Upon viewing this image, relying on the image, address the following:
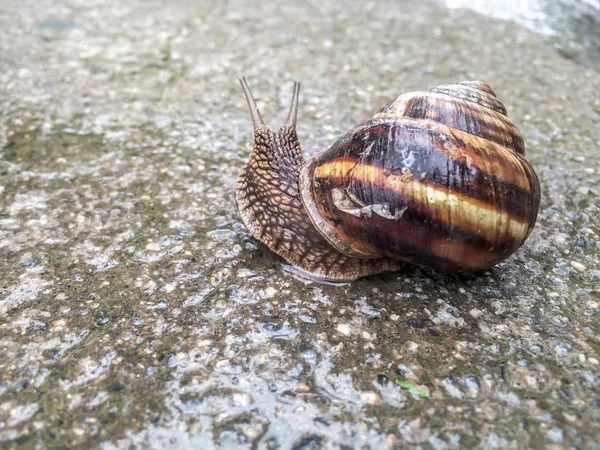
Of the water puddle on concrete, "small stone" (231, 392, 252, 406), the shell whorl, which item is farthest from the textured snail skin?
the water puddle on concrete

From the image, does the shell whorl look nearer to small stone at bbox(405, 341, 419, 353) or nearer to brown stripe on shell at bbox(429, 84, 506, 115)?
brown stripe on shell at bbox(429, 84, 506, 115)

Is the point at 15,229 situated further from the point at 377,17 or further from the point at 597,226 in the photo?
the point at 377,17

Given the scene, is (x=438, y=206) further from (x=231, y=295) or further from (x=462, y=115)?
(x=231, y=295)

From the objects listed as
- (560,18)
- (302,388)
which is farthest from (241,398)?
(560,18)

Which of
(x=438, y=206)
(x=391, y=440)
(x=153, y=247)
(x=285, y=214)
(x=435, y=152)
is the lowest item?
(x=391, y=440)

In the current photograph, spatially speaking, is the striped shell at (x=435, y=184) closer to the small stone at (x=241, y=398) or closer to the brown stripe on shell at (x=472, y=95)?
the brown stripe on shell at (x=472, y=95)

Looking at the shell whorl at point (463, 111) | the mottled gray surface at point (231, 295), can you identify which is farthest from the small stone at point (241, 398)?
the shell whorl at point (463, 111)
